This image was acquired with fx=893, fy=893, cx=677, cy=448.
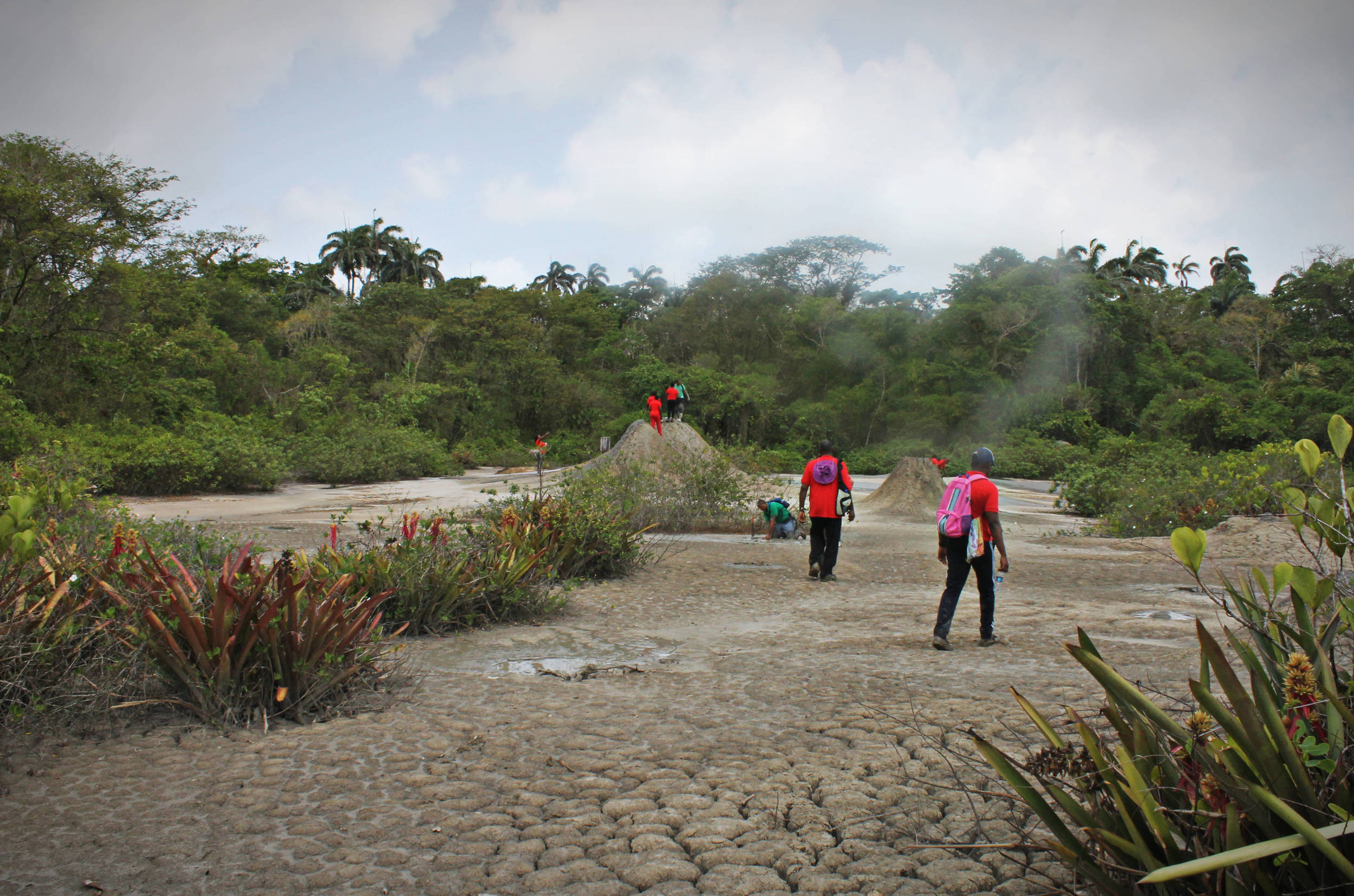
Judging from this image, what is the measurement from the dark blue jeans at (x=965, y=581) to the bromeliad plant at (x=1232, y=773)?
3.48 m

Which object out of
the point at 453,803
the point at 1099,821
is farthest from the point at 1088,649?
the point at 453,803

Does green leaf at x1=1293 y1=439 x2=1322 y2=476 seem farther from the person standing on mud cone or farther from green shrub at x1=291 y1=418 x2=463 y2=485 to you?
green shrub at x1=291 y1=418 x2=463 y2=485

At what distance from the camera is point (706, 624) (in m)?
6.71

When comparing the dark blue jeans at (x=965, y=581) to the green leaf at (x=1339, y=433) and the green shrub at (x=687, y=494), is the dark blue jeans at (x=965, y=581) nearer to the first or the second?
the green leaf at (x=1339, y=433)

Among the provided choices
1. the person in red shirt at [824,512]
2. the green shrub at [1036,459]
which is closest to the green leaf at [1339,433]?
the person in red shirt at [824,512]

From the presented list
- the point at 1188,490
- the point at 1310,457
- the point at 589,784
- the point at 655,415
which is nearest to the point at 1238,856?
the point at 1310,457

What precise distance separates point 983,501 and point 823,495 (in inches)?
125

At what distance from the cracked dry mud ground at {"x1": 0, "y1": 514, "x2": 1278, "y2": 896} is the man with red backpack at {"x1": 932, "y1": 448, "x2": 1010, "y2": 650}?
0.24m

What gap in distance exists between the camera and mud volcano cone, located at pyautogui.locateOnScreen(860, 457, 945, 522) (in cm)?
1703

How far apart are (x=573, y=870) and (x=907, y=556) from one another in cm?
927

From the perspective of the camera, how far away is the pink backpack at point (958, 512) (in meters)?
5.84

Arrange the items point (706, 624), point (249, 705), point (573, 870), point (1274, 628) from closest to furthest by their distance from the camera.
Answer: point (1274, 628) → point (573, 870) → point (249, 705) → point (706, 624)

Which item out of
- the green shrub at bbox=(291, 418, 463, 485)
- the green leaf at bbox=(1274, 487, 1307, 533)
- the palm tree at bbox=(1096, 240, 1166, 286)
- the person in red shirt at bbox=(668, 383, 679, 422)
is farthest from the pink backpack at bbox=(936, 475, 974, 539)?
the palm tree at bbox=(1096, 240, 1166, 286)

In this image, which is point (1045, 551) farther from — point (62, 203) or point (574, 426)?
point (574, 426)
